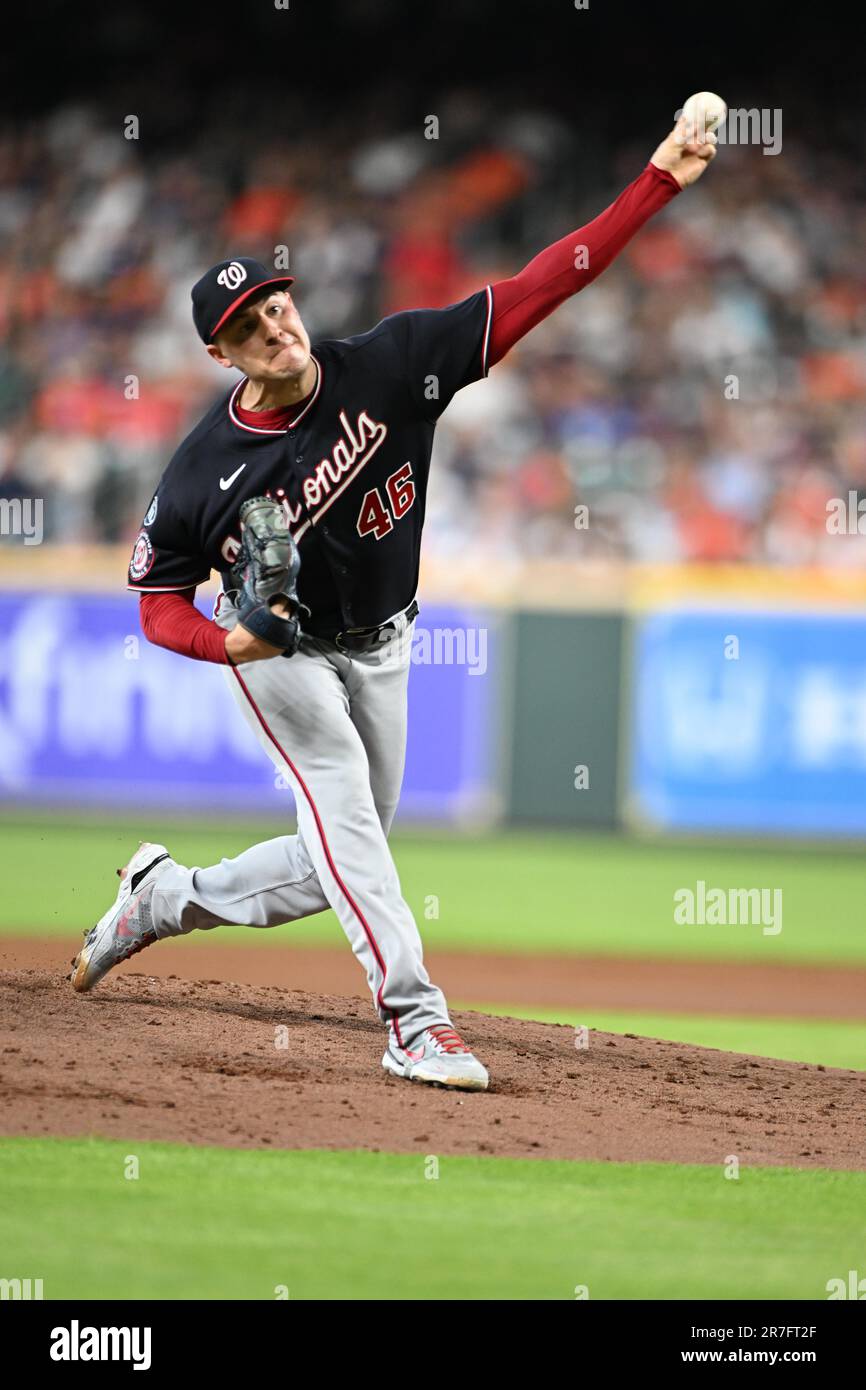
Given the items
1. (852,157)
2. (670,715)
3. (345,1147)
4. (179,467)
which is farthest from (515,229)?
(345,1147)

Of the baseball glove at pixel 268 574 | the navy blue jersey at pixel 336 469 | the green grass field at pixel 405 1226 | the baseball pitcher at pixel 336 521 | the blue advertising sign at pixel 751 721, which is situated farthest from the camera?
the blue advertising sign at pixel 751 721

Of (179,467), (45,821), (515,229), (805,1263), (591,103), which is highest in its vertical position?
(591,103)

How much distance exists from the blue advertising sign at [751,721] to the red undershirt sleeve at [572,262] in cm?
730

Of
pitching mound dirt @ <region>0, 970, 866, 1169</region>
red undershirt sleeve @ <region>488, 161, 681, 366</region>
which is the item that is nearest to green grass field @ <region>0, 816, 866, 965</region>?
pitching mound dirt @ <region>0, 970, 866, 1169</region>

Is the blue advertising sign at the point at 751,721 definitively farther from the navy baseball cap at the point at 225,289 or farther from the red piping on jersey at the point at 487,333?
the navy baseball cap at the point at 225,289

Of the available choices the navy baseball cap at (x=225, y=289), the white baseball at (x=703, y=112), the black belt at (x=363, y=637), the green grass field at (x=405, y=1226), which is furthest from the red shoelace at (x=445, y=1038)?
the white baseball at (x=703, y=112)

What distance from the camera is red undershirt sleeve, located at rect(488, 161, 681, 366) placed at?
4.73 metres

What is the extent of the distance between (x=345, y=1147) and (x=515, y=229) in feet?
45.6

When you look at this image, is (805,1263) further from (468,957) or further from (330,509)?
(468,957)

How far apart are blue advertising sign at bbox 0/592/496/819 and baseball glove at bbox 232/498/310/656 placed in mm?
7488

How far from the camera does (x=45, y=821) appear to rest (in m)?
12.7

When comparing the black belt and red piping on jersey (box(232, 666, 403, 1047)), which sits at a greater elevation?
the black belt

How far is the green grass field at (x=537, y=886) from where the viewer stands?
30.8 ft

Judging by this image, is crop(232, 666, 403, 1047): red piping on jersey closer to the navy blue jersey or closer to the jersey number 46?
the navy blue jersey
